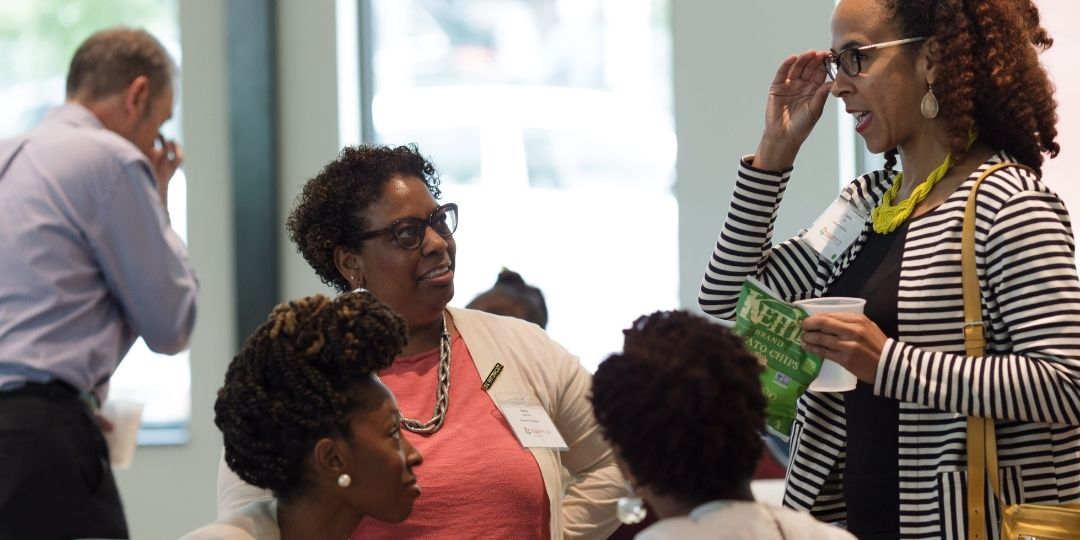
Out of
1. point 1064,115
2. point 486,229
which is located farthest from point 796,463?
point 486,229

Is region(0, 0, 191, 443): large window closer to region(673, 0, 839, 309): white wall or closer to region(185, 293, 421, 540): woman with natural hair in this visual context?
region(673, 0, 839, 309): white wall

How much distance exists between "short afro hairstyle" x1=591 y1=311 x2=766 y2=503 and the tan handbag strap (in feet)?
2.15

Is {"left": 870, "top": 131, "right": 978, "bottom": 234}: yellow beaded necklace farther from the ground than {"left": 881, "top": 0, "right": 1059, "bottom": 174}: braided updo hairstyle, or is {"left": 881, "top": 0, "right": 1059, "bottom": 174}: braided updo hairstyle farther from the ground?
{"left": 881, "top": 0, "right": 1059, "bottom": 174}: braided updo hairstyle

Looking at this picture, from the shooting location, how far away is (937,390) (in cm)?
224

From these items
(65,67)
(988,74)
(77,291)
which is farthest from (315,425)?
(65,67)

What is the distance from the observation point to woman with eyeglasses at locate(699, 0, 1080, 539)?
2.24 metres

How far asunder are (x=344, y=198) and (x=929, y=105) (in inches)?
51.5

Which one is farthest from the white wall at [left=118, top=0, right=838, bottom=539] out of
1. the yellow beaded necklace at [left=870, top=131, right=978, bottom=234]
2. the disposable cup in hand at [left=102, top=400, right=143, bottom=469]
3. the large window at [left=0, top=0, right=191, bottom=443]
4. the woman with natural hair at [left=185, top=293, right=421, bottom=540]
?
the woman with natural hair at [left=185, top=293, right=421, bottom=540]

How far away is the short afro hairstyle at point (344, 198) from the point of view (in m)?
2.92

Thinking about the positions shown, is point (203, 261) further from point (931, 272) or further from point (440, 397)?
point (931, 272)

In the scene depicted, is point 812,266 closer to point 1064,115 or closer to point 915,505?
point 915,505

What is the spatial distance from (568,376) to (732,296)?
0.42 m

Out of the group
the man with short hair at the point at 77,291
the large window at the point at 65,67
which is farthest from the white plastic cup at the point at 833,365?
the large window at the point at 65,67

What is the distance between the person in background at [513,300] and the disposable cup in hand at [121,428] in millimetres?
1941
